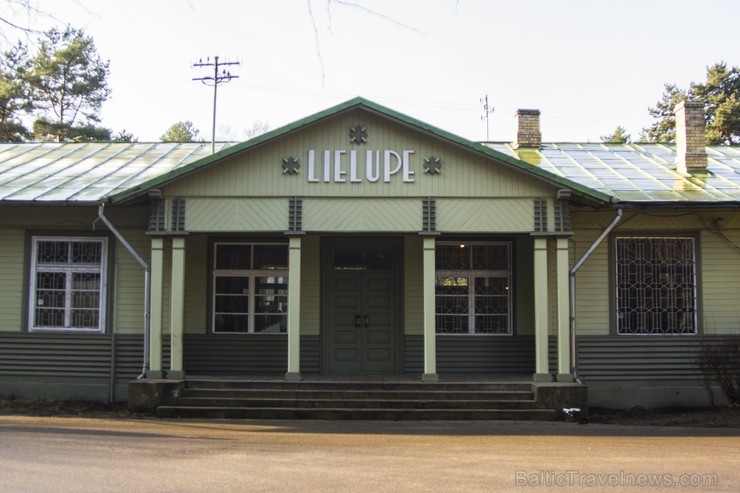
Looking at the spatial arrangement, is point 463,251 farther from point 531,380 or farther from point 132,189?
point 132,189

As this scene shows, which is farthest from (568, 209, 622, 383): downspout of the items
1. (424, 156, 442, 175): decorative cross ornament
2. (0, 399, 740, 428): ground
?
(424, 156, 442, 175): decorative cross ornament

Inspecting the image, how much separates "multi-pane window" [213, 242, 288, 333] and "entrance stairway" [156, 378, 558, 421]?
1758mm

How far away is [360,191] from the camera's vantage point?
11.3m

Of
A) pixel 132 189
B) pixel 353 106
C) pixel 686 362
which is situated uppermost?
pixel 353 106

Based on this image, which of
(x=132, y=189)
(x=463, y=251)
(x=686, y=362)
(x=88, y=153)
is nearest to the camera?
(x=132, y=189)

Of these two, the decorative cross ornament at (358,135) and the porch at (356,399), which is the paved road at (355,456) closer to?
the porch at (356,399)

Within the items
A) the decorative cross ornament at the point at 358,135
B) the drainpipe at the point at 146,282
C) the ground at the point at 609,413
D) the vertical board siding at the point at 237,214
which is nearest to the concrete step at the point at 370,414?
the ground at the point at 609,413

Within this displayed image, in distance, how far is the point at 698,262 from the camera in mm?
12266

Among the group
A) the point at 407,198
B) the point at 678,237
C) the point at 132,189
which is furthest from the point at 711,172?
the point at 132,189

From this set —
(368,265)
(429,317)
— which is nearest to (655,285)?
(429,317)

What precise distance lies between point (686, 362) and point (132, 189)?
9.74 meters

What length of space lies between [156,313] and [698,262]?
931 centimetres

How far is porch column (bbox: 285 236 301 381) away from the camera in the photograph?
11.2m

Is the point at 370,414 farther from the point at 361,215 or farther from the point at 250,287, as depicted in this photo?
the point at 250,287
